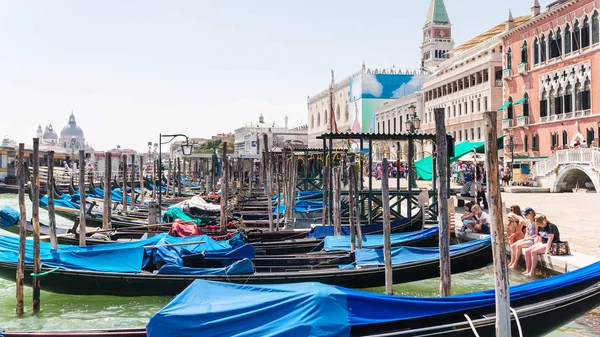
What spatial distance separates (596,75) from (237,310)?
20.6 m

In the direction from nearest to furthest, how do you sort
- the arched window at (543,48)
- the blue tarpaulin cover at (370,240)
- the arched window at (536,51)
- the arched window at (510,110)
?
1. the blue tarpaulin cover at (370,240)
2. the arched window at (543,48)
3. the arched window at (536,51)
4. the arched window at (510,110)

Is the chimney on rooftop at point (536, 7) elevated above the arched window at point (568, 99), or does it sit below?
above

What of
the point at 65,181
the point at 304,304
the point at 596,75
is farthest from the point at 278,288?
the point at 65,181

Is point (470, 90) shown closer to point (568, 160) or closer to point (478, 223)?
point (568, 160)

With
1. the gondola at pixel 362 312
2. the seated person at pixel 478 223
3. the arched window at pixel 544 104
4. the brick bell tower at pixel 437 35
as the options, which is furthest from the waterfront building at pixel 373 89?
the gondola at pixel 362 312

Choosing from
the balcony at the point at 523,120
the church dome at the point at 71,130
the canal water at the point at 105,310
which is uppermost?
the church dome at the point at 71,130

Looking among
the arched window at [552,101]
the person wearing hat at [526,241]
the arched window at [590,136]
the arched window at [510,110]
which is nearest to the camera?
the person wearing hat at [526,241]

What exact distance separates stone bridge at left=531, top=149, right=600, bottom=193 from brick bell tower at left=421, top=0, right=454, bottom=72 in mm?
41209

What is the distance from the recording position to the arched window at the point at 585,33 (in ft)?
69.9

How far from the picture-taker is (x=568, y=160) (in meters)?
19.3

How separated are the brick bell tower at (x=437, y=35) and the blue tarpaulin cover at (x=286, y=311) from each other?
192ft

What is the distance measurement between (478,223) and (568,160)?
417 inches

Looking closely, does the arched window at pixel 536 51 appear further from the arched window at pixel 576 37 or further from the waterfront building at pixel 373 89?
the waterfront building at pixel 373 89

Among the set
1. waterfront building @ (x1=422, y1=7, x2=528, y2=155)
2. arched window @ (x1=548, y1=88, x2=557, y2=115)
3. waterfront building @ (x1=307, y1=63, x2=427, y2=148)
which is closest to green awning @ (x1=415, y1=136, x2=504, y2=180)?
arched window @ (x1=548, y1=88, x2=557, y2=115)
